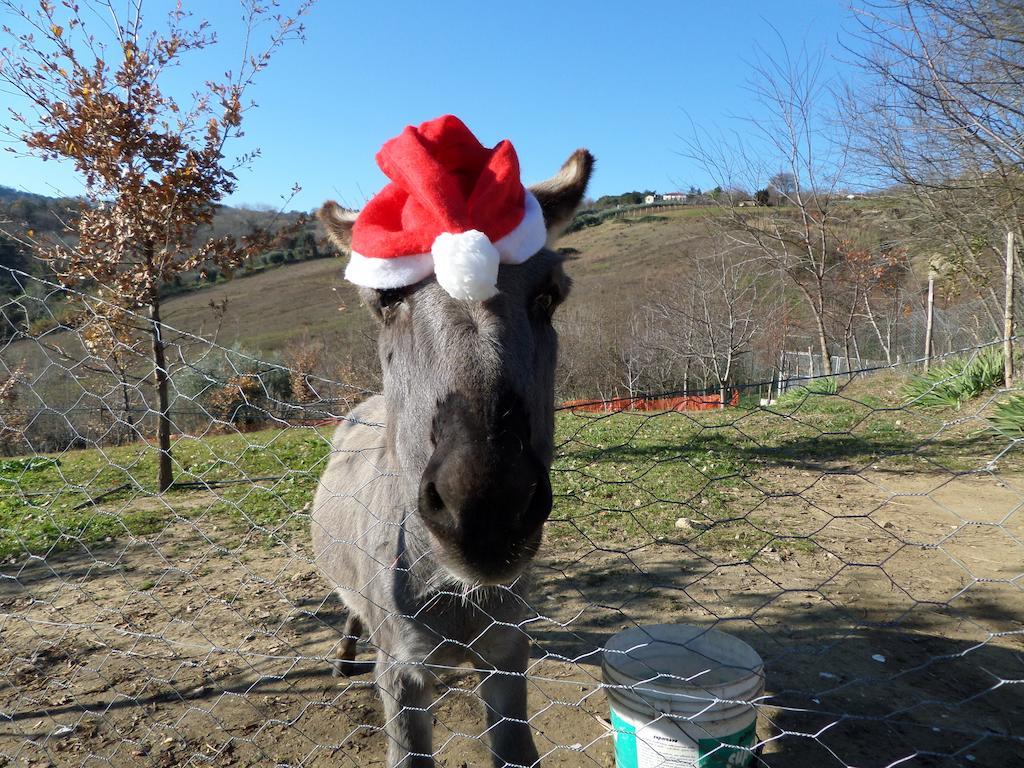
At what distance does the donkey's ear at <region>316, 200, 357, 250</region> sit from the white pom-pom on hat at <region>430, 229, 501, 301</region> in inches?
49.1

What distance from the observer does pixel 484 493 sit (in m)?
1.72

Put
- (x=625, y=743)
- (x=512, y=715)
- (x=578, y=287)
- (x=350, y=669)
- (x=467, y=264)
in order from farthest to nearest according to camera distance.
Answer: (x=578, y=287), (x=350, y=669), (x=512, y=715), (x=625, y=743), (x=467, y=264)

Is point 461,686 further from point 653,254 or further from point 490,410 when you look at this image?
point 653,254

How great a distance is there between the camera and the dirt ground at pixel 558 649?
353cm

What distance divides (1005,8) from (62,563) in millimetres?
14415

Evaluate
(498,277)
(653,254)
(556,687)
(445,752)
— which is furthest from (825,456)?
(653,254)

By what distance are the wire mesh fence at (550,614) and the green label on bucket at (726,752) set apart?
2 centimetres

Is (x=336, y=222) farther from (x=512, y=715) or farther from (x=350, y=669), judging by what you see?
(x=350, y=669)

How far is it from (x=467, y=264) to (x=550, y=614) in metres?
3.79

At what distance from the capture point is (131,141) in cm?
784

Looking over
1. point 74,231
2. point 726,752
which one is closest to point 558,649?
point 726,752

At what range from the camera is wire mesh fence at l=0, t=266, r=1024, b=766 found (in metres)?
3.31

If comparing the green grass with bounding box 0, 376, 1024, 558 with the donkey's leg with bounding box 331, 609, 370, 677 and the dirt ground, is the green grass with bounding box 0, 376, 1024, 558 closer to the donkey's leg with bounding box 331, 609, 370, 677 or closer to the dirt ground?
the dirt ground

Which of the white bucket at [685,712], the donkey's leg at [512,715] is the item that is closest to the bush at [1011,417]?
the white bucket at [685,712]
